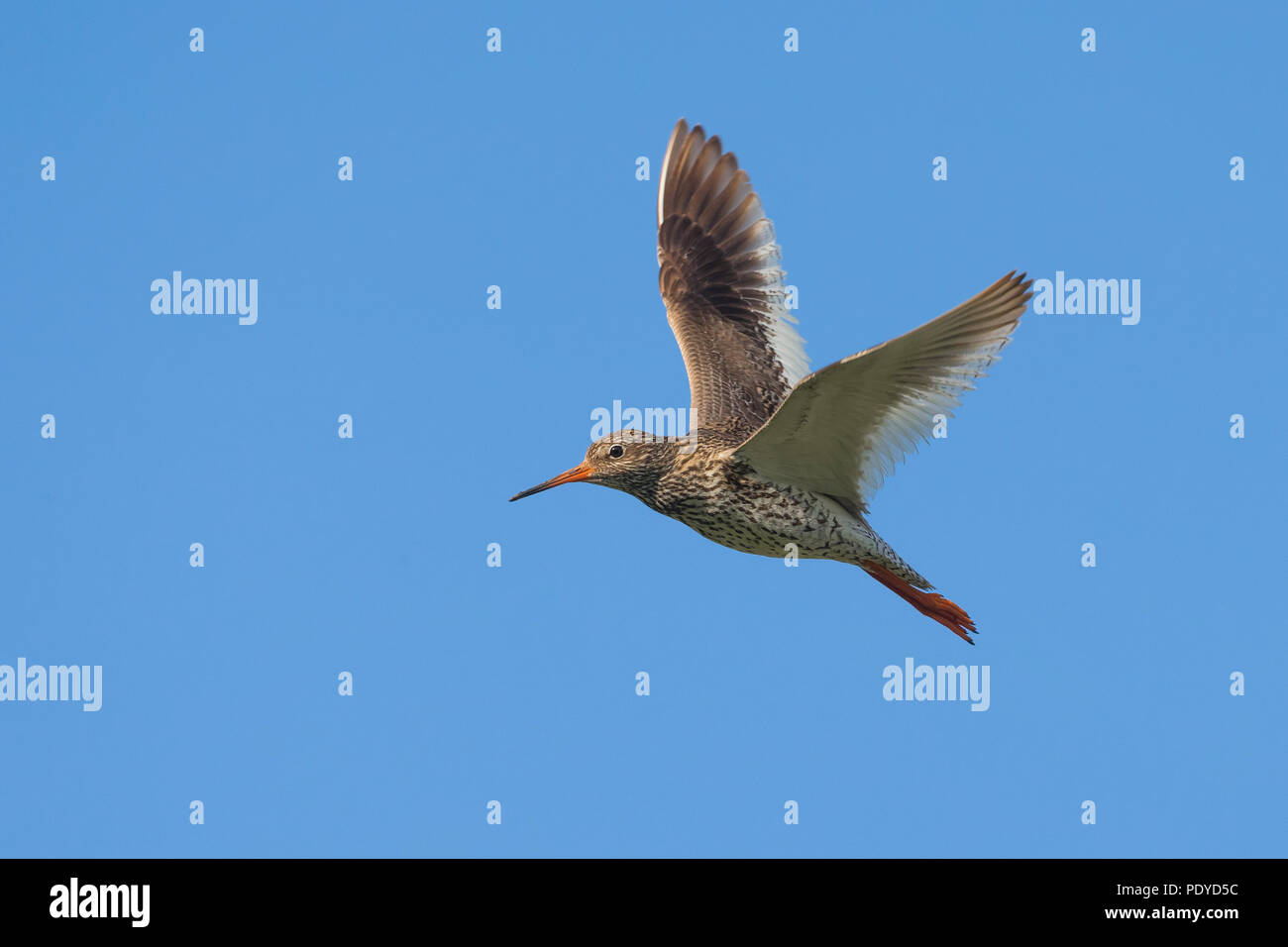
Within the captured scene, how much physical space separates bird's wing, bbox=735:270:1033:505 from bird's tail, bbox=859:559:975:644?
37.0 inches

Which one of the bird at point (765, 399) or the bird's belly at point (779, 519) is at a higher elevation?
the bird at point (765, 399)

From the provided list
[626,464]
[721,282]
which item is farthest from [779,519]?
[721,282]

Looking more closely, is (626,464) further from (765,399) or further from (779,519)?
(765,399)

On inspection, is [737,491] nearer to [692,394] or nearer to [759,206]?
[692,394]

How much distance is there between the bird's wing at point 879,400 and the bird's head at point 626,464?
0.94 meters

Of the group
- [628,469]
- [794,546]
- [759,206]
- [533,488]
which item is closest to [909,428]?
[794,546]

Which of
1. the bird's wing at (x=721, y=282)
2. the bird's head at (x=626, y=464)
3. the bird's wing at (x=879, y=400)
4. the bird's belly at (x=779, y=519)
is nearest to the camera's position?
the bird's wing at (x=879, y=400)

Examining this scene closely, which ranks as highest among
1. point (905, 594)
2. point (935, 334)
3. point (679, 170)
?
point (679, 170)

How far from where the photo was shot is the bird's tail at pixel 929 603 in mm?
11859

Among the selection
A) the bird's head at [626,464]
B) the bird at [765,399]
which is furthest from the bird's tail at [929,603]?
the bird's head at [626,464]

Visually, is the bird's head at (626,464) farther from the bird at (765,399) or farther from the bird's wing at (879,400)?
the bird's wing at (879,400)

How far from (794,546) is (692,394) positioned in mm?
2224

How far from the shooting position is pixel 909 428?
10.3m

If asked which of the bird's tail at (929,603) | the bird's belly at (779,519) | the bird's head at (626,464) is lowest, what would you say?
the bird's tail at (929,603)
